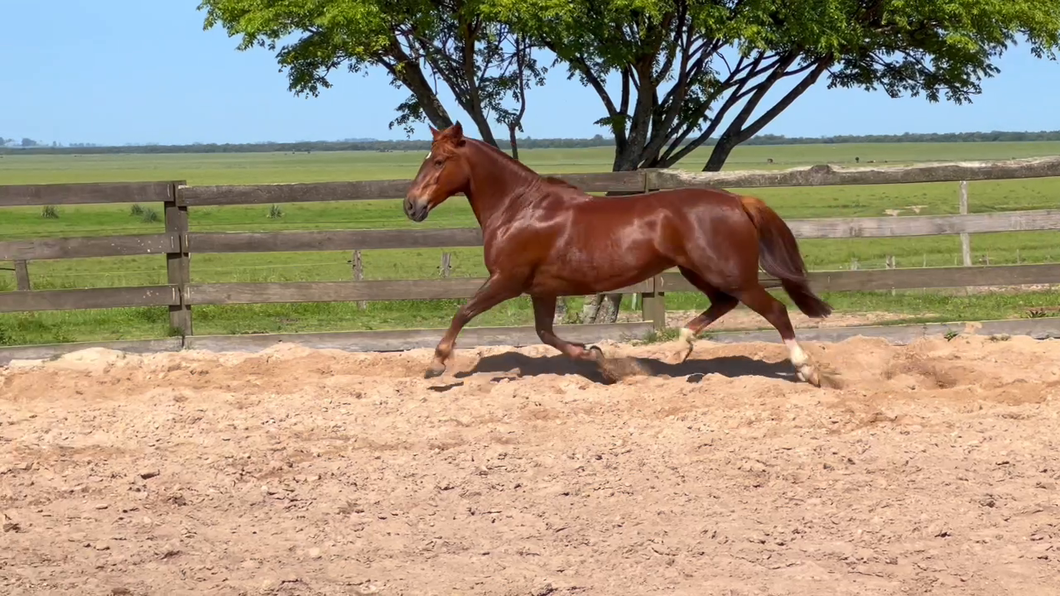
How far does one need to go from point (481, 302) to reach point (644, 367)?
50.2 inches

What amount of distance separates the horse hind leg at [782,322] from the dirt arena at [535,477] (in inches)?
8.4

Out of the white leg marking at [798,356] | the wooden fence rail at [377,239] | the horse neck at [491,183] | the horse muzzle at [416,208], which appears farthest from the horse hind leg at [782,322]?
the horse muzzle at [416,208]

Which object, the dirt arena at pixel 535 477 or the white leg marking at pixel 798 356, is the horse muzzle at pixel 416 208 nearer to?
the dirt arena at pixel 535 477

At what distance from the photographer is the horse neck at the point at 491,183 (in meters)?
8.12

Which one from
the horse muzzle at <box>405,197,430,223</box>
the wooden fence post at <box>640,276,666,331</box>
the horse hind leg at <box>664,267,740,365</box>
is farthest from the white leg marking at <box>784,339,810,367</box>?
Result: the horse muzzle at <box>405,197,430,223</box>

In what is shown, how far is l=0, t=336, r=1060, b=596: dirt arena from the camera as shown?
14.7 ft

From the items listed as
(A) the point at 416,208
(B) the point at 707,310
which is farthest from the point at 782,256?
(A) the point at 416,208

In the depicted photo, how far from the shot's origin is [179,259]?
9797mm

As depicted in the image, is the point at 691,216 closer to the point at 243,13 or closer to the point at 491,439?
the point at 491,439

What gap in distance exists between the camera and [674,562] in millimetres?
4547

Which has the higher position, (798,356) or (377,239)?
(377,239)

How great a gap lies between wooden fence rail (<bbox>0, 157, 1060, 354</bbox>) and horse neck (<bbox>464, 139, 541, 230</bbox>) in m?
1.53

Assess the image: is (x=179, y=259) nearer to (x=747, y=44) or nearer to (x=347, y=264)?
(x=747, y=44)

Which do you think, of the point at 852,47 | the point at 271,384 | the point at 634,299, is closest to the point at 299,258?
the point at 634,299
